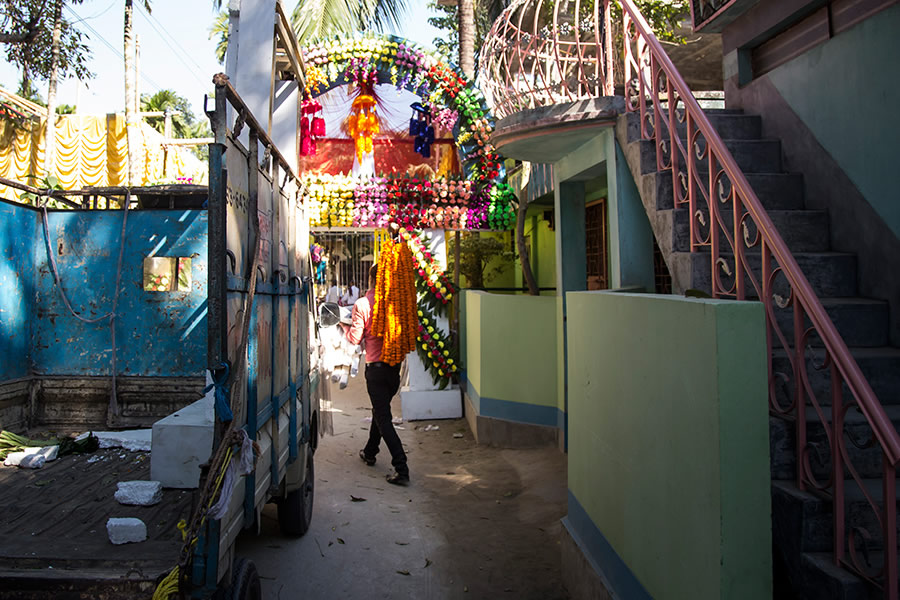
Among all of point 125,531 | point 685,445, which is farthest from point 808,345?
point 125,531

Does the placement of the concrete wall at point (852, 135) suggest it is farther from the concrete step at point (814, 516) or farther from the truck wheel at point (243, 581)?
the truck wheel at point (243, 581)

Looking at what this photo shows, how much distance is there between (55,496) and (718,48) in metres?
9.87

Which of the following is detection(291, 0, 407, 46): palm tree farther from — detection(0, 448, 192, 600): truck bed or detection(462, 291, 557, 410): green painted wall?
detection(0, 448, 192, 600): truck bed

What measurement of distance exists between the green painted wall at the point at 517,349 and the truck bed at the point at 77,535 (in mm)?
4563

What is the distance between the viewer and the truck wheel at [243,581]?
2.67 meters

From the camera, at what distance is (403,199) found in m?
9.18

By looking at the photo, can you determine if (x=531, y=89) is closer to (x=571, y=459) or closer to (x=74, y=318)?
(x=571, y=459)

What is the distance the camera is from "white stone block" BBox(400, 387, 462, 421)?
29.5 feet

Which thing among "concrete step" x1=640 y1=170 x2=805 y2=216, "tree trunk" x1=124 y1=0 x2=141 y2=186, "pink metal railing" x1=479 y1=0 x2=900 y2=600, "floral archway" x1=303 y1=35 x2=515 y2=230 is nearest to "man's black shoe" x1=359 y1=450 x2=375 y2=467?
"floral archway" x1=303 y1=35 x2=515 y2=230

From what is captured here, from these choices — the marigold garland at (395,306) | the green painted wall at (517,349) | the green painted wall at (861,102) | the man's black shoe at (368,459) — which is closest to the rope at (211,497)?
the green painted wall at (861,102)

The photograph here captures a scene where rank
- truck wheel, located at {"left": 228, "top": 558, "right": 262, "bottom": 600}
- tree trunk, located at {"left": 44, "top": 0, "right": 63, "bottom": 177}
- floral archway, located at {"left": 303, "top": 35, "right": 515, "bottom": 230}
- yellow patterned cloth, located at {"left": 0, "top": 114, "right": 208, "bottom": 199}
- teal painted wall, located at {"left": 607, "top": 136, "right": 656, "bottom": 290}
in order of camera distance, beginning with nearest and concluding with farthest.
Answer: truck wheel, located at {"left": 228, "top": 558, "right": 262, "bottom": 600}, teal painted wall, located at {"left": 607, "top": 136, "right": 656, "bottom": 290}, floral archway, located at {"left": 303, "top": 35, "right": 515, "bottom": 230}, tree trunk, located at {"left": 44, "top": 0, "right": 63, "bottom": 177}, yellow patterned cloth, located at {"left": 0, "top": 114, "right": 208, "bottom": 199}

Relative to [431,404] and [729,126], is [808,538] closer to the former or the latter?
[729,126]

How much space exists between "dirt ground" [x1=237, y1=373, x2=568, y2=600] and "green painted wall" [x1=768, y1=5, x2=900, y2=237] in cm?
318

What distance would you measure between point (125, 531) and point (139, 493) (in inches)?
21.1
